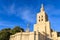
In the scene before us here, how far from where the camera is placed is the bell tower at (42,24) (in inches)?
2194

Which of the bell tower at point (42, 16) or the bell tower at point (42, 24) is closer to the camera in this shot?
the bell tower at point (42, 24)

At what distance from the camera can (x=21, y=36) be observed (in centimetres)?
4441

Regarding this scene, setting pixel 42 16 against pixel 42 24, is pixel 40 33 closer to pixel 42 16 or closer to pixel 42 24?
pixel 42 24

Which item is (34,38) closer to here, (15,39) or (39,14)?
(15,39)

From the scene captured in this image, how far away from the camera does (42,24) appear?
58.2m

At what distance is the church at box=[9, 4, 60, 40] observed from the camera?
44.3 m

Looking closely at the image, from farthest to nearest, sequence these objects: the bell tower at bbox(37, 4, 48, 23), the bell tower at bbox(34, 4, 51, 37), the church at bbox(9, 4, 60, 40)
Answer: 1. the bell tower at bbox(37, 4, 48, 23)
2. the bell tower at bbox(34, 4, 51, 37)
3. the church at bbox(9, 4, 60, 40)

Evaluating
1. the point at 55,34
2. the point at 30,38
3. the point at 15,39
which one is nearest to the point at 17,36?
the point at 15,39

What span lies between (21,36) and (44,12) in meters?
22.2

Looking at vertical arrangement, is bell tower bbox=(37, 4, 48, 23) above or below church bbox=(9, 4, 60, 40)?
above

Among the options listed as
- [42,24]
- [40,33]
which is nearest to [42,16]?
[42,24]

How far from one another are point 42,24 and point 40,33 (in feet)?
40.2

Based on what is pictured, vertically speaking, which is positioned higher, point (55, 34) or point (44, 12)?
point (44, 12)

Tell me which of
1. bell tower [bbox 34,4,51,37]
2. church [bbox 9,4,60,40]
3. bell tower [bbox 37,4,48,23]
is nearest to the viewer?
church [bbox 9,4,60,40]
